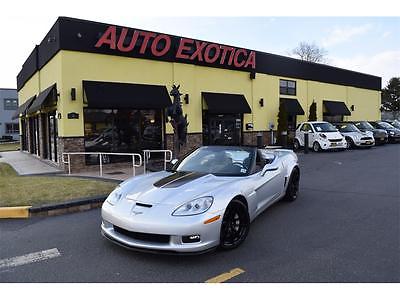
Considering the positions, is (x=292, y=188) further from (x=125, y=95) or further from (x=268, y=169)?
(x=125, y=95)

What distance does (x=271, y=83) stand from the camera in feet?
65.6

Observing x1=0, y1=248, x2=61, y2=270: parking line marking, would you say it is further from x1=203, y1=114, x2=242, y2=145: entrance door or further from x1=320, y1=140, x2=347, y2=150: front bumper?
x1=320, y1=140, x2=347, y2=150: front bumper

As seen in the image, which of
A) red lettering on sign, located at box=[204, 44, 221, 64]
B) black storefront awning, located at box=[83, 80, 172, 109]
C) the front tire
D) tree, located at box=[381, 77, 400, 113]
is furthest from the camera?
tree, located at box=[381, 77, 400, 113]

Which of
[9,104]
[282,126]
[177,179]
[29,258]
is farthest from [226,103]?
[9,104]

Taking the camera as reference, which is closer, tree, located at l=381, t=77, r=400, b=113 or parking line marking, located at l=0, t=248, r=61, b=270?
parking line marking, located at l=0, t=248, r=61, b=270

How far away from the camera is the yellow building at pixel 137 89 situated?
12.1 meters

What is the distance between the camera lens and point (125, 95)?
12.8m

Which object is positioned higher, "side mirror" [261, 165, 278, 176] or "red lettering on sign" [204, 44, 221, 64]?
"red lettering on sign" [204, 44, 221, 64]

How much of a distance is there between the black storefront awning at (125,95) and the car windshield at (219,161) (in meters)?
7.16

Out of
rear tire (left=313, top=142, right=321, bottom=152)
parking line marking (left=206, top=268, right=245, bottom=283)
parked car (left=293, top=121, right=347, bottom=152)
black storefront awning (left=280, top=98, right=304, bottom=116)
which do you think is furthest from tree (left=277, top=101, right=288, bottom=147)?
parking line marking (left=206, top=268, right=245, bottom=283)

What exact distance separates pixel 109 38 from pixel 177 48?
128 inches

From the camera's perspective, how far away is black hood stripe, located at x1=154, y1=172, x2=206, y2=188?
4.52 meters

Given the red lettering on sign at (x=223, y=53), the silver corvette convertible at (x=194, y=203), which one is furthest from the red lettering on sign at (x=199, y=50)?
the silver corvette convertible at (x=194, y=203)

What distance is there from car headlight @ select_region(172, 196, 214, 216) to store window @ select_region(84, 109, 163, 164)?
931 cm
